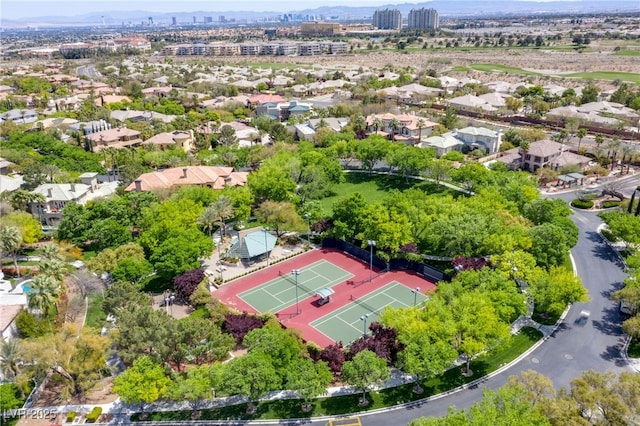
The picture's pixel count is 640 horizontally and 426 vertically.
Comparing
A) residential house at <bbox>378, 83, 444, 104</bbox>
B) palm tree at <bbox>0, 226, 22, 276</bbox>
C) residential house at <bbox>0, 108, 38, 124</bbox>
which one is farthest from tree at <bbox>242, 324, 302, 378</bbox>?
residential house at <bbox>378, 83, 444, 104</bbox>

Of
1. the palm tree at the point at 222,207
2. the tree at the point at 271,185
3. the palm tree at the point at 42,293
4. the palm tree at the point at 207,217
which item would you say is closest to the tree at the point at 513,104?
the tree at the point at 271,185

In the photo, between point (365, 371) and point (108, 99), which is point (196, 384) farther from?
point (108, 99)

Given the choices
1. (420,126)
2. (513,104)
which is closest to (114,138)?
(420,126)

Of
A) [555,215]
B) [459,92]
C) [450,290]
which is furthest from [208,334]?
[459,92]

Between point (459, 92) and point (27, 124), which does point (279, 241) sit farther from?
point (459, 92)

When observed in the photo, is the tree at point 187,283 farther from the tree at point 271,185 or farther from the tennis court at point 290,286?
the tree at point 271,185
